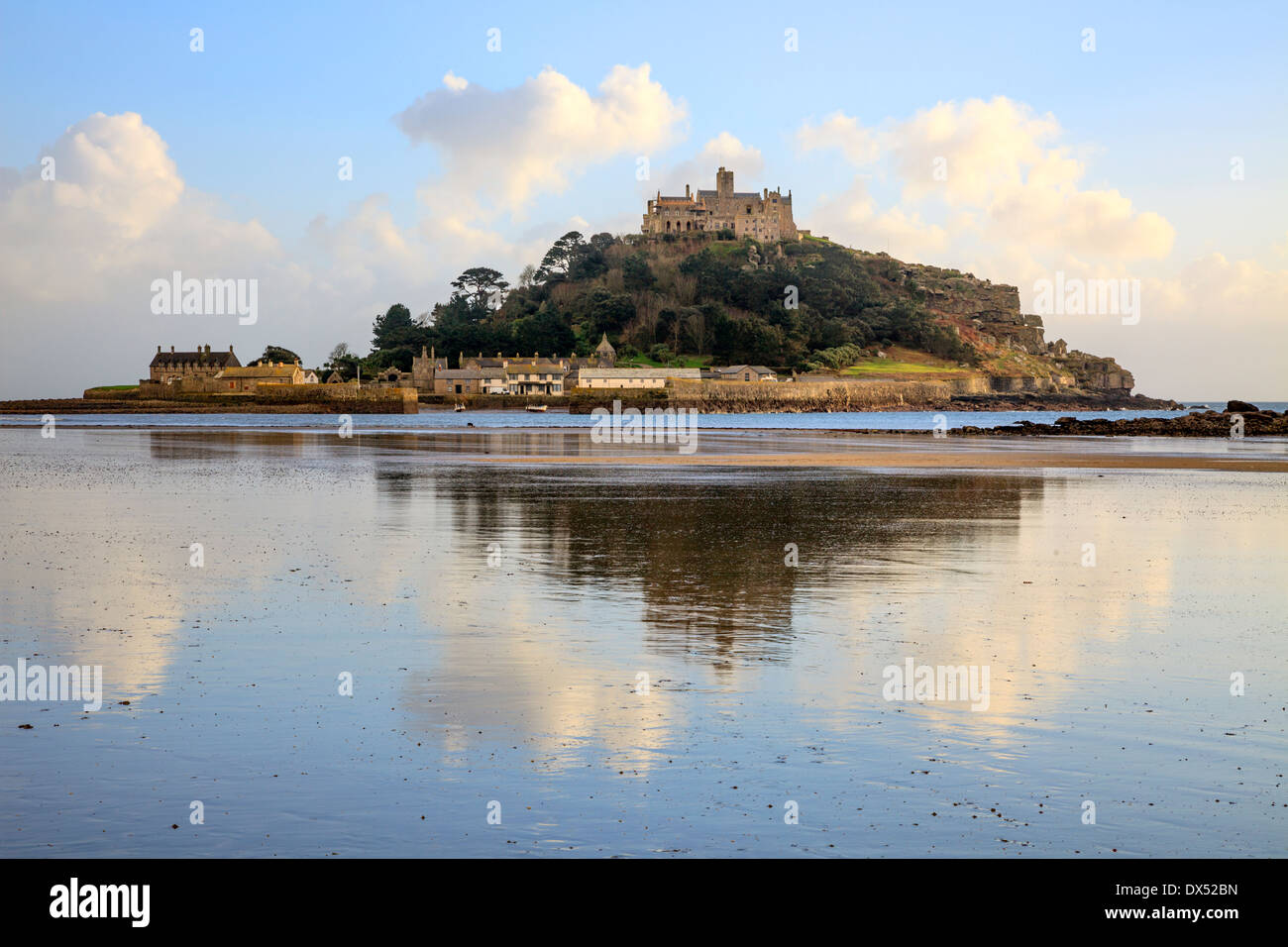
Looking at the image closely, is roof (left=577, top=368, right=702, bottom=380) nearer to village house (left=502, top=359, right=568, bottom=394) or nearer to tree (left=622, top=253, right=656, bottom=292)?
village house (left=502, top=359, right=568, bottom=394)

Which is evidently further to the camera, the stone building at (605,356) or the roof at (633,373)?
the stone building at (605,356)

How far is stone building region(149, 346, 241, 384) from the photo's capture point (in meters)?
158

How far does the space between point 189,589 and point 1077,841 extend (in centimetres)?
1162

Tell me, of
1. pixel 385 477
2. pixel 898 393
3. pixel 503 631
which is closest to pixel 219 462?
pixel 385 477

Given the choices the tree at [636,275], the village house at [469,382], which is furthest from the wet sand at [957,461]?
the tree at [636,275]

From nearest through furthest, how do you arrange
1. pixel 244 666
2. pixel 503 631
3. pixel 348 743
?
pixel 348 743
pixel 244 666
pixel 503 631

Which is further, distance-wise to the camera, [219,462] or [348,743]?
[219,462]

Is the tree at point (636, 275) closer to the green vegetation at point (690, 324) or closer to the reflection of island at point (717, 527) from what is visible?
the green vegetation at point (690, 324)

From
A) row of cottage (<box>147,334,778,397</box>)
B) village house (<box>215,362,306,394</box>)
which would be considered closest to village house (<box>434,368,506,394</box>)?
row of cottage (<box>147,334,778,397</box>)

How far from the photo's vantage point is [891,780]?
736 centimetres

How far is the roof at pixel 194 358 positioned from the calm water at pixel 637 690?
477 feet

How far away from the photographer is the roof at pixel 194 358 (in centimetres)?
15950
